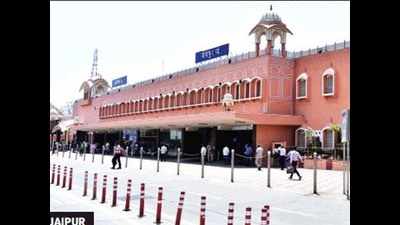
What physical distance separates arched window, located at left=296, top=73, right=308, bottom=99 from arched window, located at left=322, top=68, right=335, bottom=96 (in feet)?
6.13

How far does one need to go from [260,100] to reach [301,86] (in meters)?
3.24

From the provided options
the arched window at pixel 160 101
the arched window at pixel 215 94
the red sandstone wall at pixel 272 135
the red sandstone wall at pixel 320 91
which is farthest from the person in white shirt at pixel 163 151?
the arched window at pixel 160 101

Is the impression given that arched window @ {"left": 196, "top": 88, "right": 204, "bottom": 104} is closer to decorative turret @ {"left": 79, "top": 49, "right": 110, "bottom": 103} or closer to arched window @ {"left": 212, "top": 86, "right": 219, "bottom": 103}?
arched window @ {"left": 212, "top": 86, "right": 219, "bottom": 103}

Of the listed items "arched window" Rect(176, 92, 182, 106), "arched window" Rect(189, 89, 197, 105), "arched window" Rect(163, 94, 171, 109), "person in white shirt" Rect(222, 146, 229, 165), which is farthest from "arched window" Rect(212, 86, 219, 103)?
"arched window" Rect(163, 94, 171, 109)

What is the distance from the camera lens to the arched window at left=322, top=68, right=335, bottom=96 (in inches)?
1428

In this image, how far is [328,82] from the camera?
36.9 m

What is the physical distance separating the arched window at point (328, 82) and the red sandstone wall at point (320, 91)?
0.24m

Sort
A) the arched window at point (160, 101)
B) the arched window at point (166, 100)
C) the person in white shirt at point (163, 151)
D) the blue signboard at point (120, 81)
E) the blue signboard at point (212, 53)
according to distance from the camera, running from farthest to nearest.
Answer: the blue signboard at point (120, 81), the arched window at point (160, 101), the arched window at point (166, 100), the blue signboard at point (212, 53), the person in white shirt at point (163, 151)

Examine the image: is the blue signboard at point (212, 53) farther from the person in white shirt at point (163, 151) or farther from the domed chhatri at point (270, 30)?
the person in white shirt at point (163, 151)

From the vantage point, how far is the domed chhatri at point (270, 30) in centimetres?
4178

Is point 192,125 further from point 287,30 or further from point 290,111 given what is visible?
point 287,30

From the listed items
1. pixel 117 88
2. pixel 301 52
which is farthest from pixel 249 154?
pixel 117 88

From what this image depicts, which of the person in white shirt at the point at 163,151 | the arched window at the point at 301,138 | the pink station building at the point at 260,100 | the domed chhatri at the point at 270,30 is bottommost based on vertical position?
the person in white shirt at the point at 163,151
